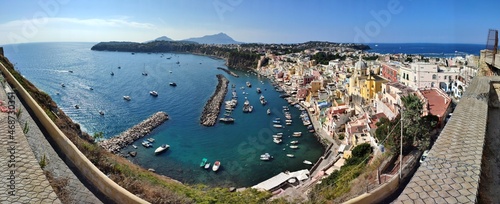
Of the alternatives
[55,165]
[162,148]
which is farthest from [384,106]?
[55,165]

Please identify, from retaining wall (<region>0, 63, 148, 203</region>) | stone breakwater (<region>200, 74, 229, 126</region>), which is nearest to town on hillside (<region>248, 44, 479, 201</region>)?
retaining wall (<region>0, 63, 148, 203</region>)

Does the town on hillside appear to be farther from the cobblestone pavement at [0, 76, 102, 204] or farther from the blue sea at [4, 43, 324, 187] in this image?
the cobblestone pavement at [0, 76, 102, 204]

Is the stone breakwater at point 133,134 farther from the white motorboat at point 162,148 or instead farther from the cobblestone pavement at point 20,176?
the cobblestone pavement at point 20,176

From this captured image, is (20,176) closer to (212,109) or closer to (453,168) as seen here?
(453,168)

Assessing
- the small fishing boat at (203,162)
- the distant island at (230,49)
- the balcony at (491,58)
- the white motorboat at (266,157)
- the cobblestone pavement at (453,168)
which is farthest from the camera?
the distant island at (230,49)

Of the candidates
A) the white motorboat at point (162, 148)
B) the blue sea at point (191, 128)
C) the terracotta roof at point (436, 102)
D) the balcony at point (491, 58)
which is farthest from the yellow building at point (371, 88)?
the balcony at point (491, 58)
